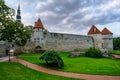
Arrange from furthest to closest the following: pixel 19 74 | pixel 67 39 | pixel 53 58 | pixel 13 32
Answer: pixel 67 39, pixel 13 32, pixel 53 58, pixel 19 74

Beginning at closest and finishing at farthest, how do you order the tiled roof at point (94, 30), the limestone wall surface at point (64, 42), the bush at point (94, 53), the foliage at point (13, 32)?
the foliage at point (13, 32)
the bush at point (94, 53)
the limestone wall surface at point (64, 42)
the tiled roof at point (94, 30)

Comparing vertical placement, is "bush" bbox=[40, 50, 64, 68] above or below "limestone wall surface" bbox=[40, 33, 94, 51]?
below

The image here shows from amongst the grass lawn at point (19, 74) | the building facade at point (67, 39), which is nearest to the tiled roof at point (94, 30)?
the building facade at point (67, 39)

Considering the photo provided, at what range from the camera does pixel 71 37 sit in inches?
1932

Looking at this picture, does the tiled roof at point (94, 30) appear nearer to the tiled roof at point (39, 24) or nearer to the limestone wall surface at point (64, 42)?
the limestone wall surface at point (64, 42)

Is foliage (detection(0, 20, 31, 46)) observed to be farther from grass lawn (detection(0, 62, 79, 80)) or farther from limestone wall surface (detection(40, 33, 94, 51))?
limestone wall surface (detection(40, 33, 94, 51))

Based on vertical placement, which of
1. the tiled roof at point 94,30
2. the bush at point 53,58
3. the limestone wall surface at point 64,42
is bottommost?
the bush at point 53,58

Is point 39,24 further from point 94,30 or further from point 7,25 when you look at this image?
point 94,30

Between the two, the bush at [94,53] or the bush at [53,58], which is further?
the bush at [94,53]

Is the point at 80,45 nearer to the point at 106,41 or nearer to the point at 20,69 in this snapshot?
the point at 106,41

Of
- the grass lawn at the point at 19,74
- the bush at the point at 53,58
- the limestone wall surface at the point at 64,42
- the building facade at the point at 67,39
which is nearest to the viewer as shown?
the grass lawn at the point at 19,74

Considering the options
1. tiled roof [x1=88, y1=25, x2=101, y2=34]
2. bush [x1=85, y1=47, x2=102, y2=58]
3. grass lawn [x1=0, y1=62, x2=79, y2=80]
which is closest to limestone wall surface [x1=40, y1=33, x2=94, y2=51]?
tiled roof [x1=88, y1=25, x2=101, y2=34]

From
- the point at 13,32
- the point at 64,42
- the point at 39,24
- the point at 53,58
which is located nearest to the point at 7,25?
the point at 13,32

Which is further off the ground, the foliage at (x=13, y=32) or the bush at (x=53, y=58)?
the foliage at (x=13, y=32)
